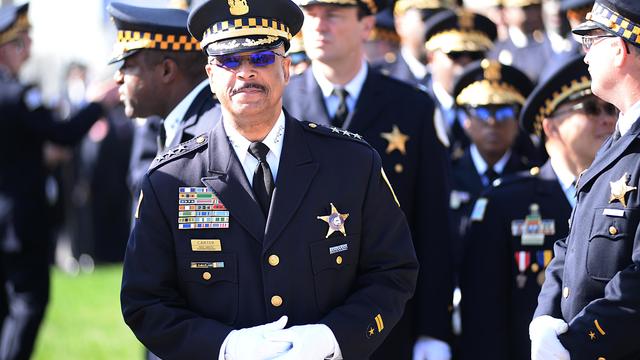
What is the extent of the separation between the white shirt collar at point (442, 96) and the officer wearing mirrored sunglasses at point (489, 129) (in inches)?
38.4

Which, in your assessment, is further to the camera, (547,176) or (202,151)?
(547,176)

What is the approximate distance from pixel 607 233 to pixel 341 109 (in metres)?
1.91

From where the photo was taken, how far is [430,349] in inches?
204

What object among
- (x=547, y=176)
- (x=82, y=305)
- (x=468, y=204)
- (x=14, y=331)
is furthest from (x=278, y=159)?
(x=82, y=305)

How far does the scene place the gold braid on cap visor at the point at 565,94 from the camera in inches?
201

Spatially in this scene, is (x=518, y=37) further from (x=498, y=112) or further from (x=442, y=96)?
(x=498, y=112)

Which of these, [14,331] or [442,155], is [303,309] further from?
[14,331]

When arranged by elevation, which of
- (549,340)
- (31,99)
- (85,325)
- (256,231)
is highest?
(31,99)

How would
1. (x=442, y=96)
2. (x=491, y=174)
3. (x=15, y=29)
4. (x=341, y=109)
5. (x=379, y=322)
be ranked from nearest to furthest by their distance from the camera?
(x=379, y=322) → (x=341, y=109) → (x=491, y=174) → (x=442, y=96) → (x=15, y=29)

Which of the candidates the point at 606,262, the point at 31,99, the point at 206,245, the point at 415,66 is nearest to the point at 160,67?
the point at 206,245

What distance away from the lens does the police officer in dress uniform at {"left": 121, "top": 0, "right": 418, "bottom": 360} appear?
3.93 meters

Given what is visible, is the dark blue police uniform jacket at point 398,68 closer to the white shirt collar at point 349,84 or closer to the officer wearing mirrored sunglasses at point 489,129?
the officer wearing mirrored sunglasses at point 489,129

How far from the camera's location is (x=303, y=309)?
13.0 ft

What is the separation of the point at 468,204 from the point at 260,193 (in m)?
2.53
